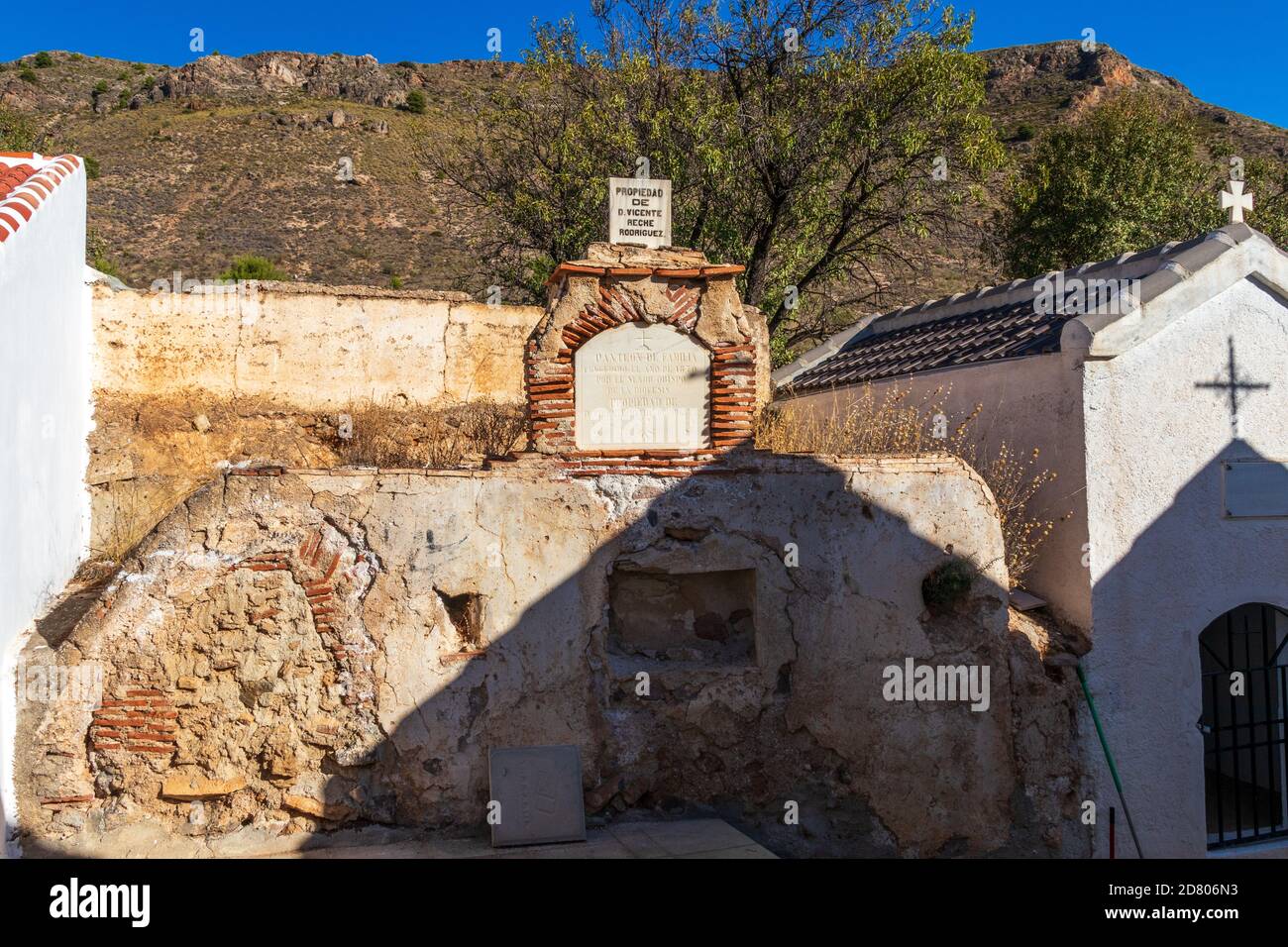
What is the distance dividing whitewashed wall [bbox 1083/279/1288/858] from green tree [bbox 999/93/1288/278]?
1231 centimetres

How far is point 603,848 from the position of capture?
20.2 ft

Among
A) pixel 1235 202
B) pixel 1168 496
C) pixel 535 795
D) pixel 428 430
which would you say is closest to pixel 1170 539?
pixel 1168 496

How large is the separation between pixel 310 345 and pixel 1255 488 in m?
10.9

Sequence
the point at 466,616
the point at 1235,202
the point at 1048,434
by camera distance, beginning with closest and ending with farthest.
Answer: the point at 466,616 < the point at 1048,434 < the point at 1235,202

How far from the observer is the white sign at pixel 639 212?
299 inches

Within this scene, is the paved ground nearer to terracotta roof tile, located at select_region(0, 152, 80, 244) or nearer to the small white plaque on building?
terracotta roof tile, located at select_region(0, 152, 80, 244)

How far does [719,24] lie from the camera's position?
16297 mm

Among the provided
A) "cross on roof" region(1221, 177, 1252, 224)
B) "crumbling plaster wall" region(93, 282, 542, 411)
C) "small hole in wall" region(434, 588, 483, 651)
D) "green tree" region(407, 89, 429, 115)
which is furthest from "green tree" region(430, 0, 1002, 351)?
"green tree" region(407, 89, 429, 115)

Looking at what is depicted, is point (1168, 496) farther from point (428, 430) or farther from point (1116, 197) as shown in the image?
point (1116, 197)

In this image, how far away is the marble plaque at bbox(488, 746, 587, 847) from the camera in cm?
620

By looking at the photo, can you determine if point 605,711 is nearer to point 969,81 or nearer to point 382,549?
point 382,549

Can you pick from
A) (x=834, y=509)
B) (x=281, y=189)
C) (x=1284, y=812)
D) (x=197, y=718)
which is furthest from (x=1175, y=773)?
(x=281, y=189)

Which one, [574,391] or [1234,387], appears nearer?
[574,391]

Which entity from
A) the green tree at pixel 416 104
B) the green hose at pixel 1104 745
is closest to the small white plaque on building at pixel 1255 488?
the green hose at pixel 1104 745
